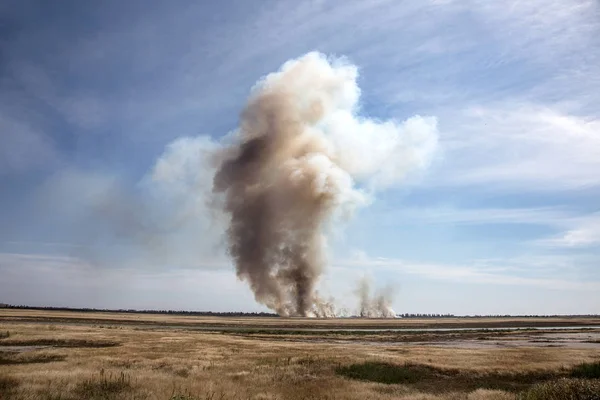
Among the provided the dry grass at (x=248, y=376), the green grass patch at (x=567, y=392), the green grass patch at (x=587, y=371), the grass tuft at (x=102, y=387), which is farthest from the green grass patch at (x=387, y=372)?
the grass tuft at (x=102, y=387)

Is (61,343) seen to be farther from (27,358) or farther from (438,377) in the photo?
(438,377)

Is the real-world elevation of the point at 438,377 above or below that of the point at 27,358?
below

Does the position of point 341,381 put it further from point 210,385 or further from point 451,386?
point 210,385

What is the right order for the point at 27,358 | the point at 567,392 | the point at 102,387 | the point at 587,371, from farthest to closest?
the point at 27,358, the point at 587,371, the point at 102,387, the point at 567,392

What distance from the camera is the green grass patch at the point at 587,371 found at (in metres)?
28.4

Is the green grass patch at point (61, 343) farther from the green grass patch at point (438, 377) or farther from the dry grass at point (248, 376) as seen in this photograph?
the green grass patch at point (438, 377)

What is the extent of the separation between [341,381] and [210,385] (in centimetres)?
851

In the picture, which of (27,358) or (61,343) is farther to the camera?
(61,343)

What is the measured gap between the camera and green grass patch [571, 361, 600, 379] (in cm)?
2839

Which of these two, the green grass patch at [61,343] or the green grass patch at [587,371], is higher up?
the green grass patch at [587,371]

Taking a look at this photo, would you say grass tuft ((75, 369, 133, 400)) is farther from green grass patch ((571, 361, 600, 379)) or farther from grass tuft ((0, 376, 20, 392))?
green grass patch ((571, 361, 600, 379))

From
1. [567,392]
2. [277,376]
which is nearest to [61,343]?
[277,376]

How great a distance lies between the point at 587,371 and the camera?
2930 centimetres

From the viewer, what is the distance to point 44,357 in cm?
3381
